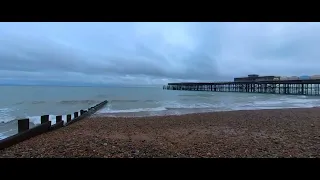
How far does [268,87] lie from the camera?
68.6m

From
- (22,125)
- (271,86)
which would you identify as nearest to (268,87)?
(271,86)

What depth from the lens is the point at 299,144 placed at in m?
6.32

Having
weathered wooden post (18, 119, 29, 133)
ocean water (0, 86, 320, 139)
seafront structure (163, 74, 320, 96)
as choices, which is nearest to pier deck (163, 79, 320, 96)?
seafront structure (163, 74, 320, 96)

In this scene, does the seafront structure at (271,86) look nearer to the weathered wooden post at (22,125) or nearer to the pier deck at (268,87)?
the pier deck at (268,87)

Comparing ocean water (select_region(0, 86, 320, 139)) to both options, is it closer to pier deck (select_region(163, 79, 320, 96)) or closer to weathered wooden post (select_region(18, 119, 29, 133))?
weathered wooden post (select_region(18, 119, 29, 133))

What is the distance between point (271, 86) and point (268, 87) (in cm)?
96

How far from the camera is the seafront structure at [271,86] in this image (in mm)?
57987
